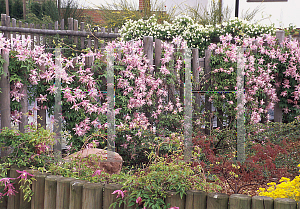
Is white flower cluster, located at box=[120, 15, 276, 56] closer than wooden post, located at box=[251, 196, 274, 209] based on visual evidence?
No

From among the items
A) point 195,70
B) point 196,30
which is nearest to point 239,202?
point 195,70

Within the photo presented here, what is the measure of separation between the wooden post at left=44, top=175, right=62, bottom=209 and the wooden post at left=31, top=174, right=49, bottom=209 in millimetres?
56

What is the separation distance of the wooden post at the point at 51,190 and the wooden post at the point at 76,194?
17 centimetres

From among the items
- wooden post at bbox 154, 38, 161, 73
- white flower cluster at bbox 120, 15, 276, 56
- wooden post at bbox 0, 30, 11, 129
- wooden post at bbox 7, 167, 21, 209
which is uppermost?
white flower cluster at bbox 120, 15, 276, 56

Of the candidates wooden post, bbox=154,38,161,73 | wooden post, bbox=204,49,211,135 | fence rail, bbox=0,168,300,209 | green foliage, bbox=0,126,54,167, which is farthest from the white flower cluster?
fence rail, bbox=0,168,300,209

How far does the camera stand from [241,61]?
4.32 m

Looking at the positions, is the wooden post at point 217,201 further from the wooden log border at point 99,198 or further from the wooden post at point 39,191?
the wooden post at point 39,191

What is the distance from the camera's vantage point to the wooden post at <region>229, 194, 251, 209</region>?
1563 millimetres

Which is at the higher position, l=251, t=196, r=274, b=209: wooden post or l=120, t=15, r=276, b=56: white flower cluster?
l=120, t=15, r=276, b=56: white flower cluster

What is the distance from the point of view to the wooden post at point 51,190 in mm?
1986

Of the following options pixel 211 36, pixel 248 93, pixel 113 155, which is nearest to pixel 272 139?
pixel 248 93

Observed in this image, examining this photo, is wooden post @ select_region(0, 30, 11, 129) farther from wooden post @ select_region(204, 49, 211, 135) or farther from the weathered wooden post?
wooden post @ select_region(204, 49, 211, 135)

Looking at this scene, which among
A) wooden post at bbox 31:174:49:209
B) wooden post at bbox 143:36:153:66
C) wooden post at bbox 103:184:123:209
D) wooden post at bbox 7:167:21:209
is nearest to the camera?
wooden post at bbox 103:184:123:209

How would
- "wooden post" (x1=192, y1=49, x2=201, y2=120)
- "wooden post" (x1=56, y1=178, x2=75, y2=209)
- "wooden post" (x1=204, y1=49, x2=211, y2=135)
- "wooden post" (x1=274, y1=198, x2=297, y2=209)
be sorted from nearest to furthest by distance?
"wooden post" (x1=274, y1=198, x2=297, y2=209) → "wooden post" (x1=56, y1=178, x2=75, y2=209) → "wooden post" (x1=192, y1=49, x2=201, y2=120) → "wooden post" (x1=204, y1=49, x2=211, y2=135)
